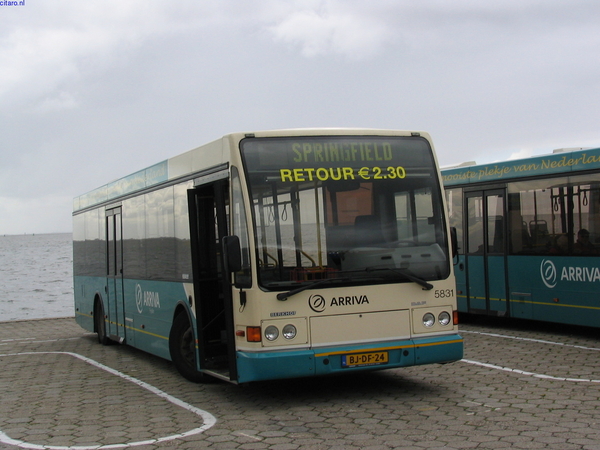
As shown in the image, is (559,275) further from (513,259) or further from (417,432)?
(417,432)

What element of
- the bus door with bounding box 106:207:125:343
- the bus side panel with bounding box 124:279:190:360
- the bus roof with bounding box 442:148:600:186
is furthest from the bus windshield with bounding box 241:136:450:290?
the bus door with bounding box 106:207:125:343

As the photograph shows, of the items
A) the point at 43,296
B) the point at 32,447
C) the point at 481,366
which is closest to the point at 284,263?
the point at 32,447

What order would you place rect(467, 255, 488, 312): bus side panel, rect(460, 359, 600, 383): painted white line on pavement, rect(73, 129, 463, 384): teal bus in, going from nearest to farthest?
rect(73, 129, 463, 384): teal bus, rect(460, 359, 600, 383): painted white line on pavement, rect(467, 255, 488, 312): bus side panel

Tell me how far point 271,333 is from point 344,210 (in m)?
1.50

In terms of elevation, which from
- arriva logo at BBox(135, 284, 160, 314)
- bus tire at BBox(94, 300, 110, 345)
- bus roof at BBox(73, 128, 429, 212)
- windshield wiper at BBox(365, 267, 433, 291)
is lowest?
bus tire at BBox(94, 300, 110, 345)

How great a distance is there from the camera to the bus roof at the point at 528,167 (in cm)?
1372

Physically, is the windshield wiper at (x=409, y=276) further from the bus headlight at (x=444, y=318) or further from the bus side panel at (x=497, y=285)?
the bus side panel at (x=497, y=285)

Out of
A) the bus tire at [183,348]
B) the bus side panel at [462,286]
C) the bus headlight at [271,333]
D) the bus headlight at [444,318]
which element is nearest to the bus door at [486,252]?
the bus side panel at [462,286]

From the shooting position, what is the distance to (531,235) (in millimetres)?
14867

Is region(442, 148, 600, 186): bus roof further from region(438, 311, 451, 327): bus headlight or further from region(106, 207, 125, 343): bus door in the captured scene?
region(106, 207, 125, 343): bus door

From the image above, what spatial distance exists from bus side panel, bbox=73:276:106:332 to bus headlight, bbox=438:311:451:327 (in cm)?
823

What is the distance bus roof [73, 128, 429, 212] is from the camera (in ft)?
30.4

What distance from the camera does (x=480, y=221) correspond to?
16.2 meters

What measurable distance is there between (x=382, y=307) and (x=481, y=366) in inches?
107
